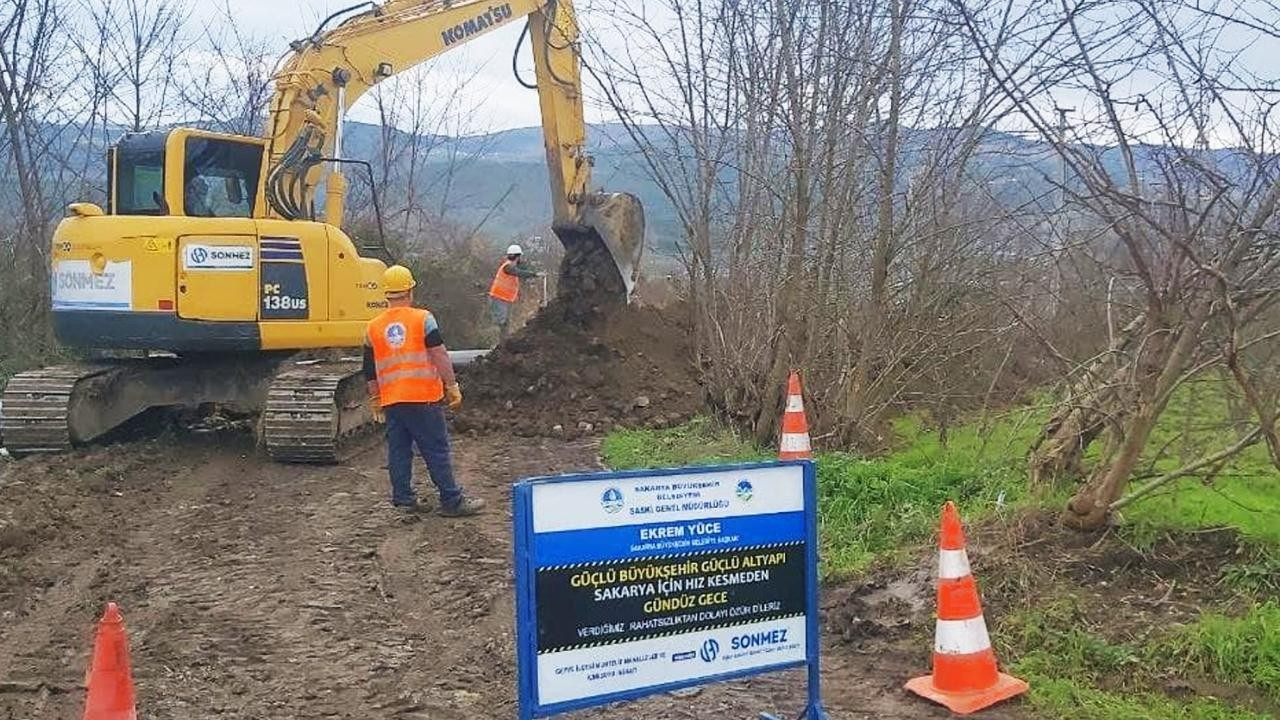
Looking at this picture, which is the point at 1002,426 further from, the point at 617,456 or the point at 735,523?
the point at 735,523

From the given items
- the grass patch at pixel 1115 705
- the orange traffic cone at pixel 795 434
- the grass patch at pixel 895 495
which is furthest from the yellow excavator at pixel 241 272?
the grass patch at pixel 1115 705

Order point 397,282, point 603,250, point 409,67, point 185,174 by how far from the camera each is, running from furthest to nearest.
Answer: point 603,250
point 409,67
point 185,174
point 397,282

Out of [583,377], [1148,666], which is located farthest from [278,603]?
[583,377]

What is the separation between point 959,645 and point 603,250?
965cm

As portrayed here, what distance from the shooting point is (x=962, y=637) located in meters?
4.79

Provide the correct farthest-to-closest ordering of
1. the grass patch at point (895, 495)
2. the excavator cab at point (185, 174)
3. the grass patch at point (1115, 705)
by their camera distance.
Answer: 1. the excavator cab at point (185, 174)
2. the grass patch at point (895, 495)
3. the grass patch at point (1115, 705)

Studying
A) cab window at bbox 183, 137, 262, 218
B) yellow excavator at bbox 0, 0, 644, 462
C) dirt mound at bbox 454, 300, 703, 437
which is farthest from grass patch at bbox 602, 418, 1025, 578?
cab window at bbox 183, 137, 262, 218

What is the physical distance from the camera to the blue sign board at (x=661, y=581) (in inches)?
152

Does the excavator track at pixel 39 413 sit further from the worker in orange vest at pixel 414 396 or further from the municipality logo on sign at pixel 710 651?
the municipality logo on sign at pixel 710 651

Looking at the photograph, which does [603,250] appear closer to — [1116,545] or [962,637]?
[1116,545]

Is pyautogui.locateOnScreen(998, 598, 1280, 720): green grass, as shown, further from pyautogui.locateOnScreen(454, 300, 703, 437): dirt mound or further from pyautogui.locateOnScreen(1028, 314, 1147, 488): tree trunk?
pyautogui.locateOnScreen(454, 300, 703, 437): dirt mound

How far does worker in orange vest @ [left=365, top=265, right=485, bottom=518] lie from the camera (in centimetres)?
855

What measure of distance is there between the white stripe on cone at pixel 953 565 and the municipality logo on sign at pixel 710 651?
117 cm

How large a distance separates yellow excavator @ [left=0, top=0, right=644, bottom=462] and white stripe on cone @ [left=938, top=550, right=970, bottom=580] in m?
6.60
